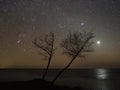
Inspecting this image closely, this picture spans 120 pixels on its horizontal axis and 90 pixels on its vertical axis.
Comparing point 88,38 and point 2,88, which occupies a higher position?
point 88,38

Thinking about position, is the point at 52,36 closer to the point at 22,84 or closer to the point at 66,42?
the point at 66,42

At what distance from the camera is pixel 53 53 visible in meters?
36.2

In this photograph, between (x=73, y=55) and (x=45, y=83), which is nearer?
(x=45, y=83)

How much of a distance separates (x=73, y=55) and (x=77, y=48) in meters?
1.38

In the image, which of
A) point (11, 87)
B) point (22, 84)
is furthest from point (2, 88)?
point (22, 84)

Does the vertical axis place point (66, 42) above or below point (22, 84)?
above

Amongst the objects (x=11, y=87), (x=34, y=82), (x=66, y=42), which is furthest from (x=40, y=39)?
(x=11, y=87)

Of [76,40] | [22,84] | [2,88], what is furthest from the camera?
[76,40]

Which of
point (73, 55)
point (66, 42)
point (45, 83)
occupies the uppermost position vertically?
point (66, 42)

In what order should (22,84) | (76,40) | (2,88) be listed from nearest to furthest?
(2,88), (22,84), (76,40)

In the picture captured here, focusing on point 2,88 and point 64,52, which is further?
point 64,52

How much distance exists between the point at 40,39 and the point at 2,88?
1089cm

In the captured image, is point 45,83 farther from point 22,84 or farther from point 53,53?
point 53,53

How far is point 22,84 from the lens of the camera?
3136cm
